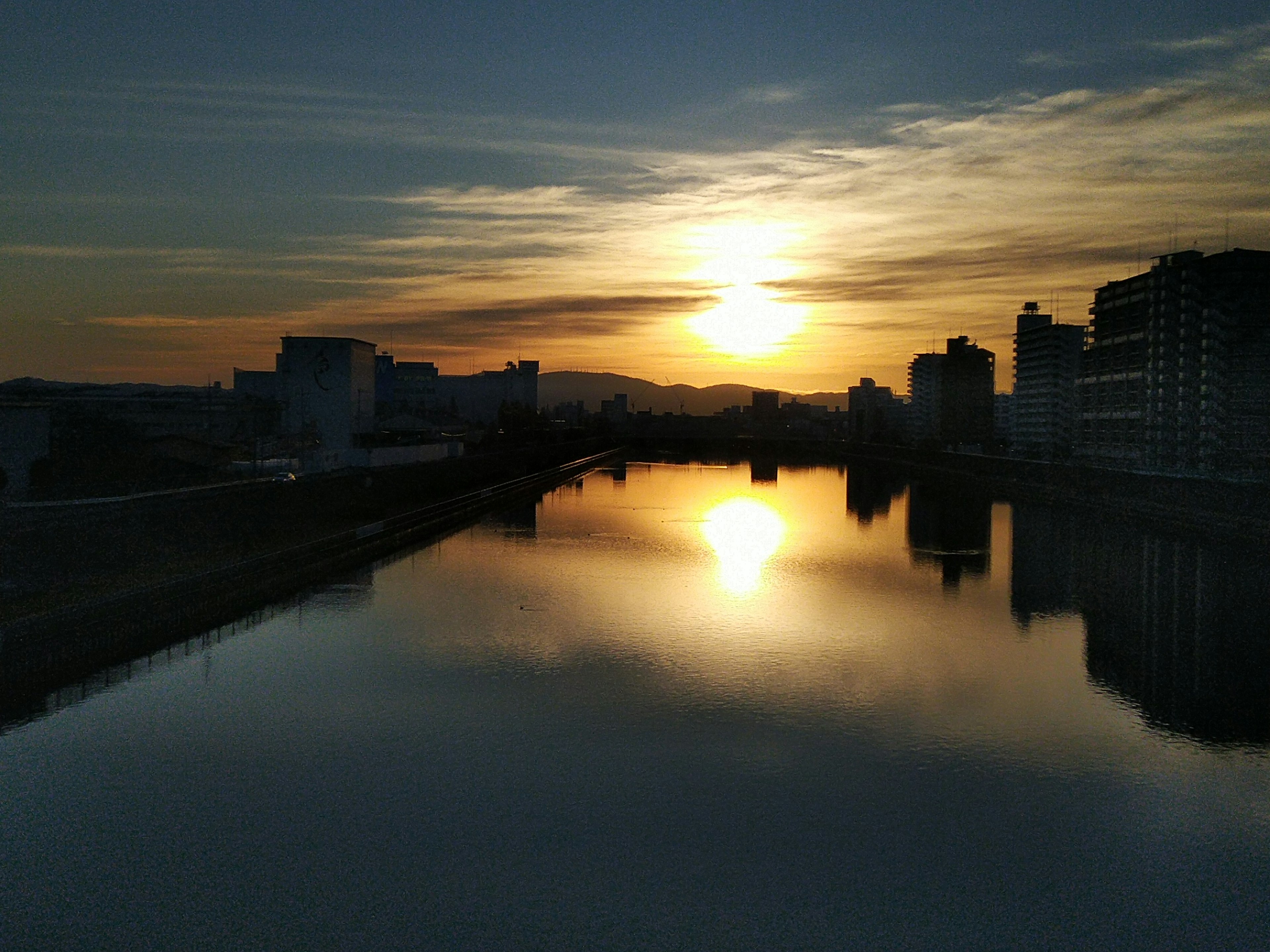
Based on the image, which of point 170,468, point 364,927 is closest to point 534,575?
point 364,927

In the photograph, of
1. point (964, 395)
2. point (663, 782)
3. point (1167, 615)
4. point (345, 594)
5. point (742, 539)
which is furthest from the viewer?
point (964, 395)

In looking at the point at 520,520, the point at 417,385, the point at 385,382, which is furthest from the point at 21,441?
the point at 417,385

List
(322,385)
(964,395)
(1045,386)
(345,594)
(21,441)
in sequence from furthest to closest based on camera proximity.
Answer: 1. (964,395)
2. (1045,386)
3. (322,385)
4. (21,441)
5. (345,594)

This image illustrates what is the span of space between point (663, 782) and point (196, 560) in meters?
16.9

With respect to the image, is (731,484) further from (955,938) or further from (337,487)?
(955,938)

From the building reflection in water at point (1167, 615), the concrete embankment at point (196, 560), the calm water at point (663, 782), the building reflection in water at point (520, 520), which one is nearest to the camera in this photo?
the calm water at point (663, 782)

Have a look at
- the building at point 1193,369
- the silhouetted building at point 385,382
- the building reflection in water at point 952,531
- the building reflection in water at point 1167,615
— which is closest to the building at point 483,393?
the silhouetted building at point 385,382

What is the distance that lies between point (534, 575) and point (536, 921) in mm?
16947

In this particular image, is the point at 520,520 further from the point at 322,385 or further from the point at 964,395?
the point at 964,395

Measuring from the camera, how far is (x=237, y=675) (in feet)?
47.2

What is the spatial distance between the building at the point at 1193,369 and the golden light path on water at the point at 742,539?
49854mm

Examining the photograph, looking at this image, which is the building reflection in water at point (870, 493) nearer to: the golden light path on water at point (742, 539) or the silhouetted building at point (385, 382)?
the golden light path on water at point (742, 539)

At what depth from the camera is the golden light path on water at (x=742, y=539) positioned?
23484 mm

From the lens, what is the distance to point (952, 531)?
35.2 meters
